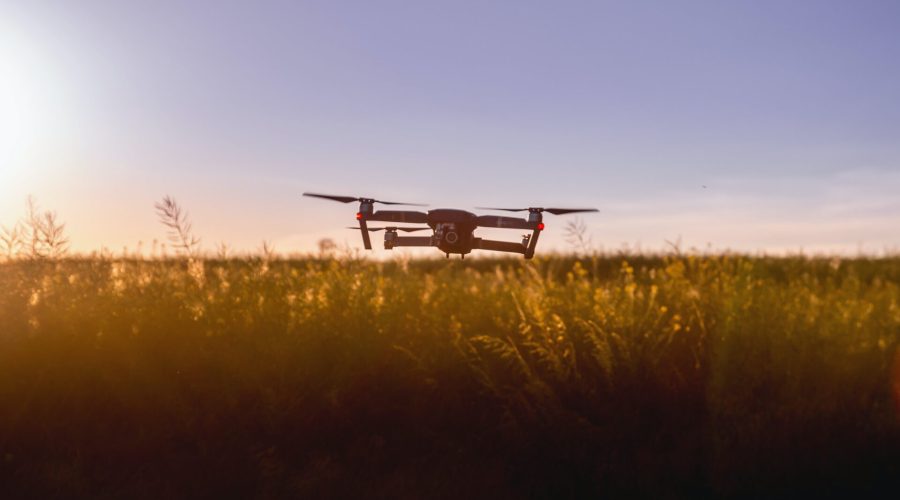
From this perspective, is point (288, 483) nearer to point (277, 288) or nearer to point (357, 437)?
point (357, 437)

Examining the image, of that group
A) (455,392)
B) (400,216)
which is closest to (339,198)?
(400,216)

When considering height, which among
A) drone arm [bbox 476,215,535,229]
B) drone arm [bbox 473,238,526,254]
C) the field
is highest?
drone arm [bbox 476,215,535,229]

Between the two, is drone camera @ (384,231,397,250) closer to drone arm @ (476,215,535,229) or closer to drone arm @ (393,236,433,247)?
drone arm @ (393,236,433,247)

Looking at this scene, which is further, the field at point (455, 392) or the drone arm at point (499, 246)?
the field at point (455, 392)

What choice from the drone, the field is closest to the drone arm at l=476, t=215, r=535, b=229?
the drone

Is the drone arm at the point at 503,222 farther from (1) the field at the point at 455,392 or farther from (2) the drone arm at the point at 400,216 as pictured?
(1) the field at the point at 455,392

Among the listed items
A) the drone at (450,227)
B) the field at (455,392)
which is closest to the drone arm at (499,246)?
the drone at (450,227)

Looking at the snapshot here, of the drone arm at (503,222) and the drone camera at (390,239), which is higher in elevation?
the drone arm at (503,222)

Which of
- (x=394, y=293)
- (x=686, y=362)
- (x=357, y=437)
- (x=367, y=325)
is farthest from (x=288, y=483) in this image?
(x=686, y=362)
